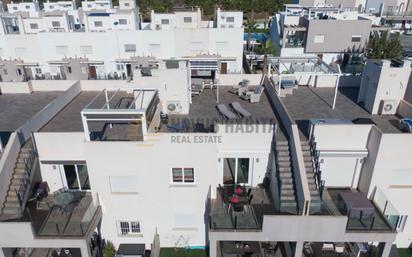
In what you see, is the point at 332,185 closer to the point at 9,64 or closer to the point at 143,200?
the point at 143,200

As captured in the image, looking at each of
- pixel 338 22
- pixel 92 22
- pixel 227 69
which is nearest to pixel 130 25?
pixel 92 22

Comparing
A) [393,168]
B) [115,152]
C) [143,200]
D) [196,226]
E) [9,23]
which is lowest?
[196,226]

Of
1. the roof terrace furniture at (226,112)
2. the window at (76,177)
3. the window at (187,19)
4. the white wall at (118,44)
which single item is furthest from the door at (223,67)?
the window at (76,177)

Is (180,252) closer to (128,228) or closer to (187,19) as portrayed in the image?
(128,228)

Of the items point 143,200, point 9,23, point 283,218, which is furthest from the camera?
point 9,23

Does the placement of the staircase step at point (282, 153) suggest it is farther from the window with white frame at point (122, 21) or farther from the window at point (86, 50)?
the window with white frame at point (122, 21)

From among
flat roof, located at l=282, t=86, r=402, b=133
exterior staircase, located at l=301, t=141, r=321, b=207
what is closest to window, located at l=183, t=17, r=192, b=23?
flat roof, located at l=282, t=86, r=402, b=133

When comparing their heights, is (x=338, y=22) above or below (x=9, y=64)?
above
